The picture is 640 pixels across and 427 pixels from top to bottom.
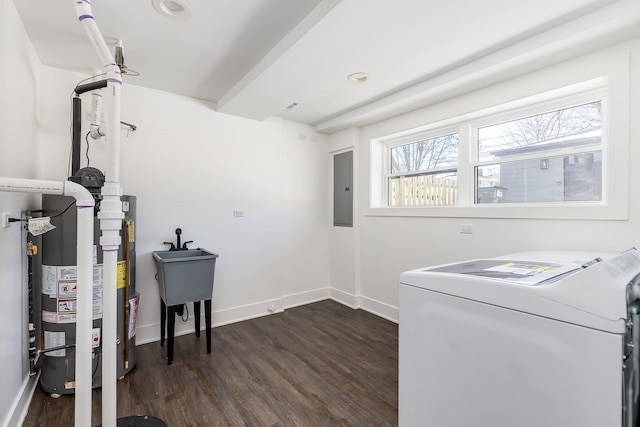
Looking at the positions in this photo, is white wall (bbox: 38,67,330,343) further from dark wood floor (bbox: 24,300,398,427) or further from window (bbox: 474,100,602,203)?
window (bbox: 474,100,602,203)

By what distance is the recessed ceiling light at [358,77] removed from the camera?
96.5 inches

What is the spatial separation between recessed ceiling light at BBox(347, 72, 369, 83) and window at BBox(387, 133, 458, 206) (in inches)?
45.2

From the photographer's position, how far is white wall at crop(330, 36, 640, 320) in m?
1.86

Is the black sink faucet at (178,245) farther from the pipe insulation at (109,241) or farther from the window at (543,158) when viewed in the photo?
the window at (543,158)

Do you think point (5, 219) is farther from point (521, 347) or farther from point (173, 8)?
point (521, 347)

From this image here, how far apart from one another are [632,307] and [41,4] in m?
3.02

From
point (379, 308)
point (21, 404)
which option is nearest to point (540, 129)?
point (379, 308)

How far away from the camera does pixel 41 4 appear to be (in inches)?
67.8

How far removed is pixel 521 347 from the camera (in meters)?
0.85

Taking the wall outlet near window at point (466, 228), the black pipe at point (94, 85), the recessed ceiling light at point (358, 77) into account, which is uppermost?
the recessed ceiling light at point (358, 77)

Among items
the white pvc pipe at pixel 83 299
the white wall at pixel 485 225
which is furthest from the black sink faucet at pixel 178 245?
the white wall at pixel 485 225

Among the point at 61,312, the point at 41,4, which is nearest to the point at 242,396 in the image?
the point at 61,312

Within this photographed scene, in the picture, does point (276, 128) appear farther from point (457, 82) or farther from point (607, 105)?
point (607, 105)

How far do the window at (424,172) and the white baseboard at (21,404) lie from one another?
139 inches
